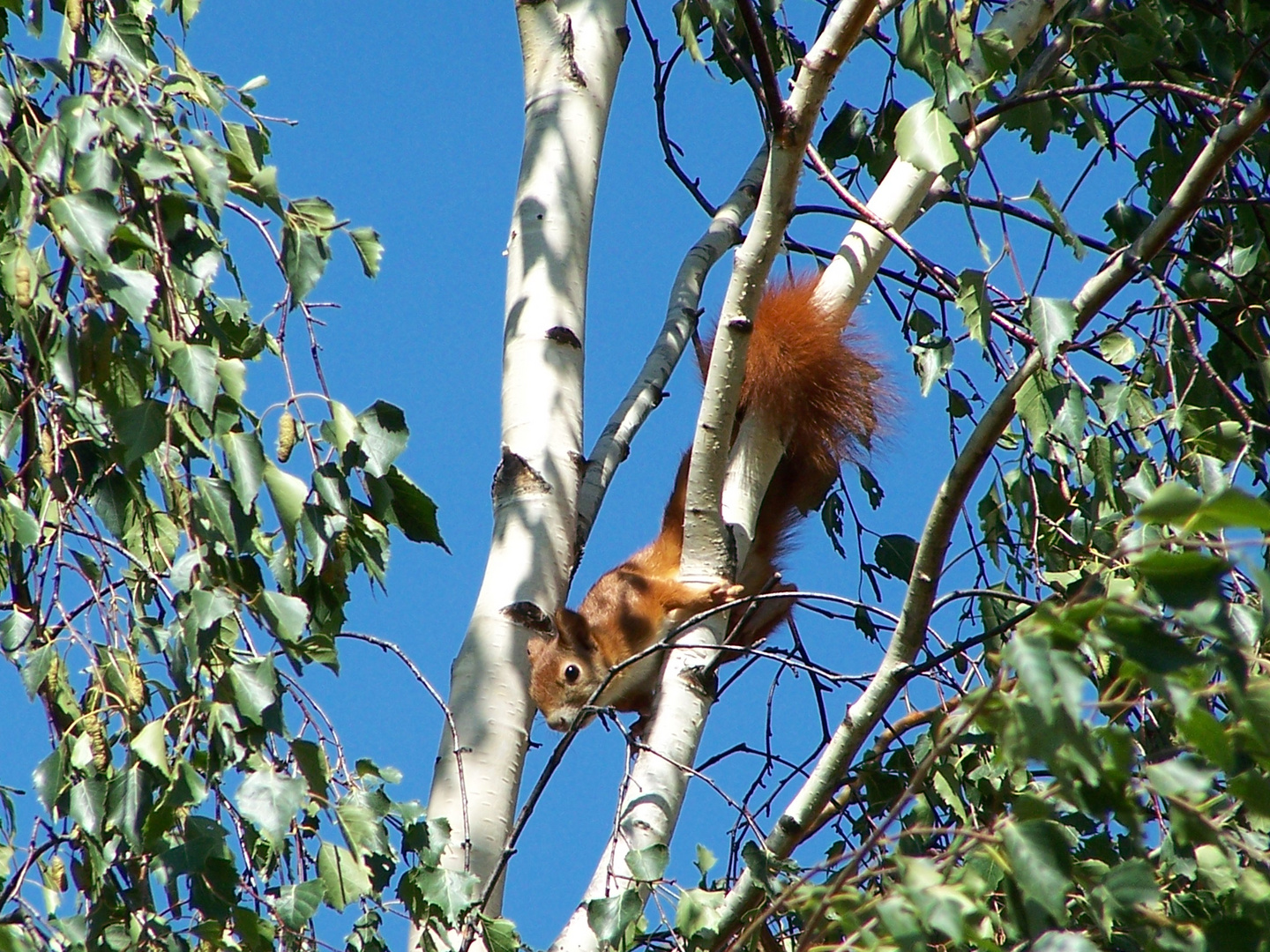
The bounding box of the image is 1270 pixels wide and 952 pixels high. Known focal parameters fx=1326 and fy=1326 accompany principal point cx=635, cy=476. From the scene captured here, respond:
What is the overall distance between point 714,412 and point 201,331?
0.92m

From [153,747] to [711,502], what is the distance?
1.21 meters

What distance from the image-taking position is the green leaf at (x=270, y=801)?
3.99ft

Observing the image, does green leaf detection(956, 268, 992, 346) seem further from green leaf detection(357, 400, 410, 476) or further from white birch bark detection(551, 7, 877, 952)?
green leaf detection(357, 400, 410, 476)

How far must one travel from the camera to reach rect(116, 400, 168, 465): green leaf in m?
1.24

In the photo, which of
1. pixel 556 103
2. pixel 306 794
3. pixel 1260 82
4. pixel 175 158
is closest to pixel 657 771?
pixel 306 794

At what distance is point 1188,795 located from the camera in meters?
1.19

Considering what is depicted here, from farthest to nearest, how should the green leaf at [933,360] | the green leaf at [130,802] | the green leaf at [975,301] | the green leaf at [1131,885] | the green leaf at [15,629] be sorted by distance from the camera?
the green leaf at [933,360], the green leaf at [975,301], the green leaf at [15,629], the green leaf at [130,802], the green leaf at [1131,885]

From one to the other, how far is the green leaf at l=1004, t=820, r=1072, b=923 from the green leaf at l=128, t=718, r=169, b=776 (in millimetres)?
772

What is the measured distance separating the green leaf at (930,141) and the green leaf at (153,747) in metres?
0.94

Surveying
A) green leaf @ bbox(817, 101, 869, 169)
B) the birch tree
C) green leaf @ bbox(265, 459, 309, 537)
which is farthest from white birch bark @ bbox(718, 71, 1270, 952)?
green leaf @ bbox(817, 101, 869, 169)

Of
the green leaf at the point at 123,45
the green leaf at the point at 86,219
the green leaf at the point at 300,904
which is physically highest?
the green leaf at the point at 123,45

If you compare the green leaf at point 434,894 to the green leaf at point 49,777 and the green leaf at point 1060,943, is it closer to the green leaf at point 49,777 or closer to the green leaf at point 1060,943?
the green leaf at point 49,777

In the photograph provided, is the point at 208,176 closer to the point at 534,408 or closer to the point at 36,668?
the point at 36,668

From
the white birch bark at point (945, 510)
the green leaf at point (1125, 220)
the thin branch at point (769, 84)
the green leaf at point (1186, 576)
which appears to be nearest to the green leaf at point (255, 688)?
the white birch bark at point (945, 510)
